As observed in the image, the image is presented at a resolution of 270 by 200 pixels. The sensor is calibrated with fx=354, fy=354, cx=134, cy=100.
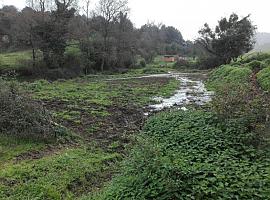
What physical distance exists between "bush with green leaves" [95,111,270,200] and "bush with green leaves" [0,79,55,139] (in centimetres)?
486

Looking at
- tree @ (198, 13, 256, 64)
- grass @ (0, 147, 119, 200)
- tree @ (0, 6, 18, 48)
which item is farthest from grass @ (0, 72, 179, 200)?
tree @ (198, 13, 256, 64)

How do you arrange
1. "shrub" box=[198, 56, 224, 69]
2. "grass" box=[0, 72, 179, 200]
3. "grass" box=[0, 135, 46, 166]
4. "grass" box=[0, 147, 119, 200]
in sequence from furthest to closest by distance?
1. "shrub" box=[198, 56, 224, 69]
2. "grass" box=[0, 135, 46, 166]
3. "grass" box=[0, 72, 179, 200]
4. "grass" box=[0, 147, 119, 200]

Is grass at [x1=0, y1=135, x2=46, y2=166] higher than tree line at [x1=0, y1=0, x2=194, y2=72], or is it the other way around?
tree line at [x1=0, y1=0, x2=194, y2=72]

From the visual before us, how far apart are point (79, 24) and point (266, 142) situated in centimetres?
4496

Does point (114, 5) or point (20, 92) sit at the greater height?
point (114, 5)

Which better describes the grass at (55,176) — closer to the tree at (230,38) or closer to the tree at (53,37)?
the tree at (53,37)

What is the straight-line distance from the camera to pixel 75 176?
937cm

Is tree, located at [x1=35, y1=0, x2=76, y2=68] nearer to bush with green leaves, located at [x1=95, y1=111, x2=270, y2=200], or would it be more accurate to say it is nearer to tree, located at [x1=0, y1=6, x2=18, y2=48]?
tree, located at [x1=0, y1=6, x2=18, y2=48]

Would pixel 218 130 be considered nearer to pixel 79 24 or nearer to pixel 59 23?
pixel 59 23

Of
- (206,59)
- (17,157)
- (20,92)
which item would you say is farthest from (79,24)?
(17,157)

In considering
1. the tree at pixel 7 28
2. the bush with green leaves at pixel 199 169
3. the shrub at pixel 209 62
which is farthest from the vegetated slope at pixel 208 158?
the shrub at pixel 209 62

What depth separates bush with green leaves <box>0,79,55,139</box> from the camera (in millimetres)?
12375

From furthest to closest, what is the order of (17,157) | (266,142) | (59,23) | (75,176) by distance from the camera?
(59,23)
(17,157)
(75,176)
(266,142)

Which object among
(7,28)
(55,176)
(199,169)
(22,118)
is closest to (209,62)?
(7,28)
